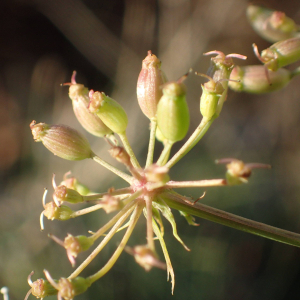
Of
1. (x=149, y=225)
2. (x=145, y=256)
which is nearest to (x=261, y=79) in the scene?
(x=149, y=225)

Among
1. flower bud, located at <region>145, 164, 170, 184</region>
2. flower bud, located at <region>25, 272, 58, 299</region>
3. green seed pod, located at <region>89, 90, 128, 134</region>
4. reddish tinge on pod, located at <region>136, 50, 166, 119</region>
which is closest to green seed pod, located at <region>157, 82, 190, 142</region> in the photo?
flower bud, located at <region>145, 164, 170, 184</region>

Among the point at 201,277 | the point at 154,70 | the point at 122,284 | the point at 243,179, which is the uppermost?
the point at 154,70

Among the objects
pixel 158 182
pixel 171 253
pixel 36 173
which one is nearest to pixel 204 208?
pixel 158 182

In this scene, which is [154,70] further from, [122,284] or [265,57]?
[122,284]

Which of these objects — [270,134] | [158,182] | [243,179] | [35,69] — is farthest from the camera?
[35,69]

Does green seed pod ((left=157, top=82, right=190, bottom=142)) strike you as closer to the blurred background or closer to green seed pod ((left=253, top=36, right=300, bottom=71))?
green seed pod ((left=253, top=36, right=300, bottom=71))

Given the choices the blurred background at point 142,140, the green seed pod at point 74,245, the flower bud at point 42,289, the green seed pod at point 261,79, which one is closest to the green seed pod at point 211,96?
the green seed pod at point 261,79

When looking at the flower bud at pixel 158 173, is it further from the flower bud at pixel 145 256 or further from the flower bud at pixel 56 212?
the flower bud at pixel 56 212
